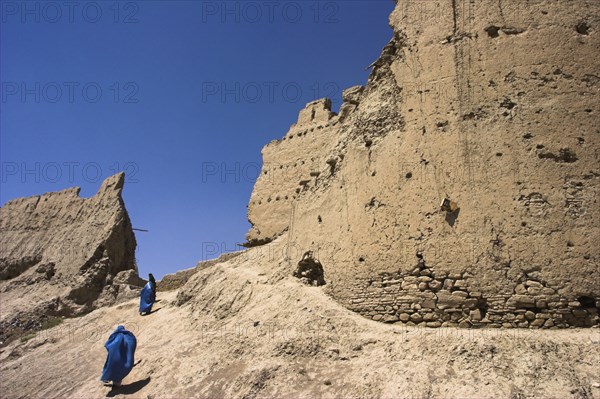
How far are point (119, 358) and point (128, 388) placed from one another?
2.24 feet

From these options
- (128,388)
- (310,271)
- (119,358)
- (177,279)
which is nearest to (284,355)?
(310,271)

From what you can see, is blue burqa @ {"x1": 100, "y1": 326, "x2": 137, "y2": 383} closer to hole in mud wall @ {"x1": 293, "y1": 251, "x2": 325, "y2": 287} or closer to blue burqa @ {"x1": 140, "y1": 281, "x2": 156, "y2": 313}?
blue burqa @ {"x1": 140, "y1": 281, "x2": 156, "y2": 313}

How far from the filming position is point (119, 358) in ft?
30.5

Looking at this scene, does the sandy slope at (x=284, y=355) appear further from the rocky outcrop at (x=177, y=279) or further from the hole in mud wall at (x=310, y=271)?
the rocky outcrop at (x=177, y=279)

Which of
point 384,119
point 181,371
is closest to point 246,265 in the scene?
point 181,371

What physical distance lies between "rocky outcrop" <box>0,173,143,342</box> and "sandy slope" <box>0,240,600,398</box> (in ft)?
8.65

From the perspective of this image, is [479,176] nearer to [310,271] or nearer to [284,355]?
[310,271]

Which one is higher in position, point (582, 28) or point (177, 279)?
point (582, 28)

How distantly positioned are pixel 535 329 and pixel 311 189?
541 cm

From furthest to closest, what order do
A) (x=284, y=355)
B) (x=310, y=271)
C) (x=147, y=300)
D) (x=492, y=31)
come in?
(x=147, y=300) → (x=310, y=271) → (x=492, y=31) → (x=284, y=355)

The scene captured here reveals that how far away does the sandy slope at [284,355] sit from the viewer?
19.2 ft

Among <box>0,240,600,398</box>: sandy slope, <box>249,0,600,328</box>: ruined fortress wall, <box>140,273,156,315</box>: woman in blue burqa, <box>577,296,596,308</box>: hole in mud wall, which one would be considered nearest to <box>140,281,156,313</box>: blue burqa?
<box>140,273,156,315</box>: woman in blue burqa

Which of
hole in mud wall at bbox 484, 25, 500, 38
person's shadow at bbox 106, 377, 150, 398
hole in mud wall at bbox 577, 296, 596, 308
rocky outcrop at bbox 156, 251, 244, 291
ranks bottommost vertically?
person's shadow at bbox 106, 377, 150, 398

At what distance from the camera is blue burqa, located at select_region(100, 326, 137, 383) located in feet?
30.0
